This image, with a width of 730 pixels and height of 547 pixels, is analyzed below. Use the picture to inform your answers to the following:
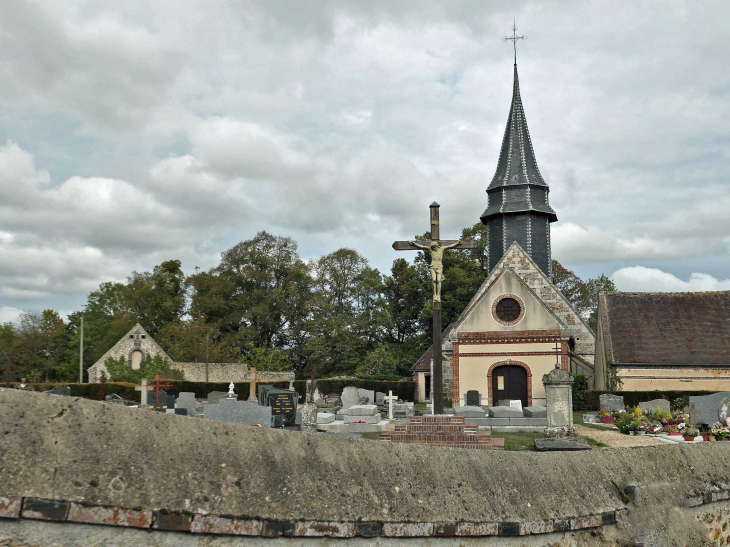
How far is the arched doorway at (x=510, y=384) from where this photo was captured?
25.1 m

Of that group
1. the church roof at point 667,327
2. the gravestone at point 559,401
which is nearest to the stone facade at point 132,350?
the church roof at point 667,327

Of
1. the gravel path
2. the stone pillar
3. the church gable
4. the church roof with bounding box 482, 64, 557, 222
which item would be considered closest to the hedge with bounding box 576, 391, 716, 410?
the church gable

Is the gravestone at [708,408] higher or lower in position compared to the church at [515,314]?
lower

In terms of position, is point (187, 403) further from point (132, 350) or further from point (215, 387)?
point (132, 350)

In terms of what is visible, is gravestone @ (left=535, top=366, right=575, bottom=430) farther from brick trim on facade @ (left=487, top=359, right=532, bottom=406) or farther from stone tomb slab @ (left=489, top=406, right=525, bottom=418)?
brick trim on facade @ (left=487, top=359, right=532, bottom=406)

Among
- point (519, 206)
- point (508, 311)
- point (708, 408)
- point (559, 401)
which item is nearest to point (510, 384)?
point (508, 311)

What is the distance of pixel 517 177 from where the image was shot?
1340 inches

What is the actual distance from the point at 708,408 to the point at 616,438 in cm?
307

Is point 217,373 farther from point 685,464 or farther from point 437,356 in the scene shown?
point 685,464

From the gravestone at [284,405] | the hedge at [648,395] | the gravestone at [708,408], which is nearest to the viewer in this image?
the gravestone at [708,408]

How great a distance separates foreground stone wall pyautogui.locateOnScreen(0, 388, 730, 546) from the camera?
284cm

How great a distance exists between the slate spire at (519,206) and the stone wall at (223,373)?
49.9 feet

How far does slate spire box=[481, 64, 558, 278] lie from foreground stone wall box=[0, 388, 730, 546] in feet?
94.3

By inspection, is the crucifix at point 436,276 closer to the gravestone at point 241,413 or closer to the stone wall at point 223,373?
the gravestone at point 241,413
